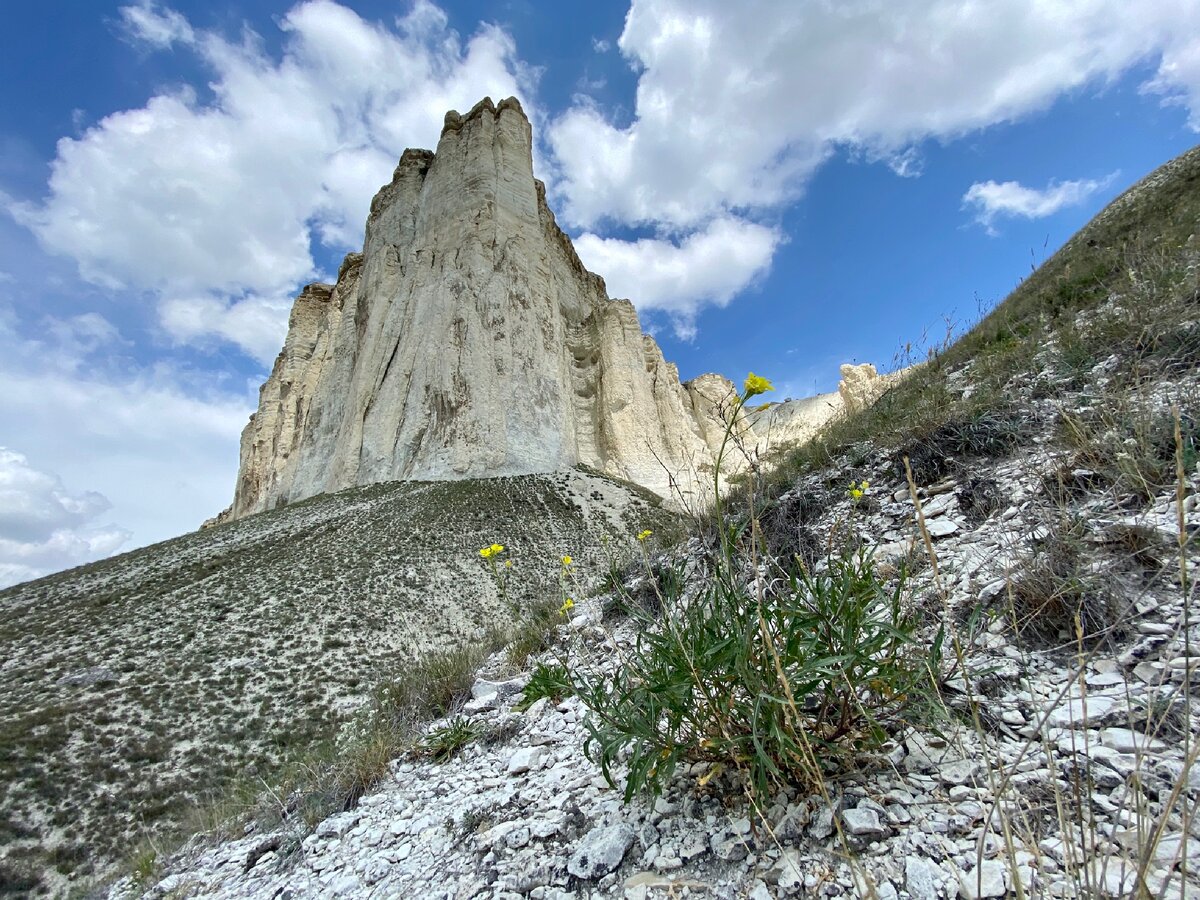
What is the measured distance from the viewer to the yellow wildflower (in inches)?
69.1

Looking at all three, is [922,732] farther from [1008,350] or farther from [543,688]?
[1008,350]

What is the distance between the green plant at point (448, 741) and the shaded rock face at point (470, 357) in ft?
70.0

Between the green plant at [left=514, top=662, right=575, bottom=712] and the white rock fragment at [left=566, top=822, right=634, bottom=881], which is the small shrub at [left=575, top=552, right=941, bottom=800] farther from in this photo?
the green plant at [left=514, top=662, right=575, bottom=712]

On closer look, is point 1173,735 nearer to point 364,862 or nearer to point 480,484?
point 364,862

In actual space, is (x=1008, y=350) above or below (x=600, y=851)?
above

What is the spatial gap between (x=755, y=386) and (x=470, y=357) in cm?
2796

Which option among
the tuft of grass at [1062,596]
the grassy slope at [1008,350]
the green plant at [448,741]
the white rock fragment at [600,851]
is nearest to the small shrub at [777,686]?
the white rock fragment at [600,851]

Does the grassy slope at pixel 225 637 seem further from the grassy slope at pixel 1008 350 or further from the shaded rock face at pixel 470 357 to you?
the shaded rock face at pixel 470 357

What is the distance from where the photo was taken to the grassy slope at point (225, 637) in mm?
8391

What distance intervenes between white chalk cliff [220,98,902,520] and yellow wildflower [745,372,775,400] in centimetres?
2229

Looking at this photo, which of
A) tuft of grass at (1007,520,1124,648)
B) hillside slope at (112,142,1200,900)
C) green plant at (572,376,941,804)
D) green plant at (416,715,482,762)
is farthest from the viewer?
green plant at (416,715,482,762)

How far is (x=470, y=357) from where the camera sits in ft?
93.1

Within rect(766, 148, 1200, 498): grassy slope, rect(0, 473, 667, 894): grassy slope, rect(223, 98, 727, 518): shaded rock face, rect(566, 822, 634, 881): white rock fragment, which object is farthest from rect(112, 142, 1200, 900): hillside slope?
rect(223, 98, 727, 518): shaded rock face

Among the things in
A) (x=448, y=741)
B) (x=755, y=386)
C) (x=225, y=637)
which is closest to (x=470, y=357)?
(x=225, y=637)
